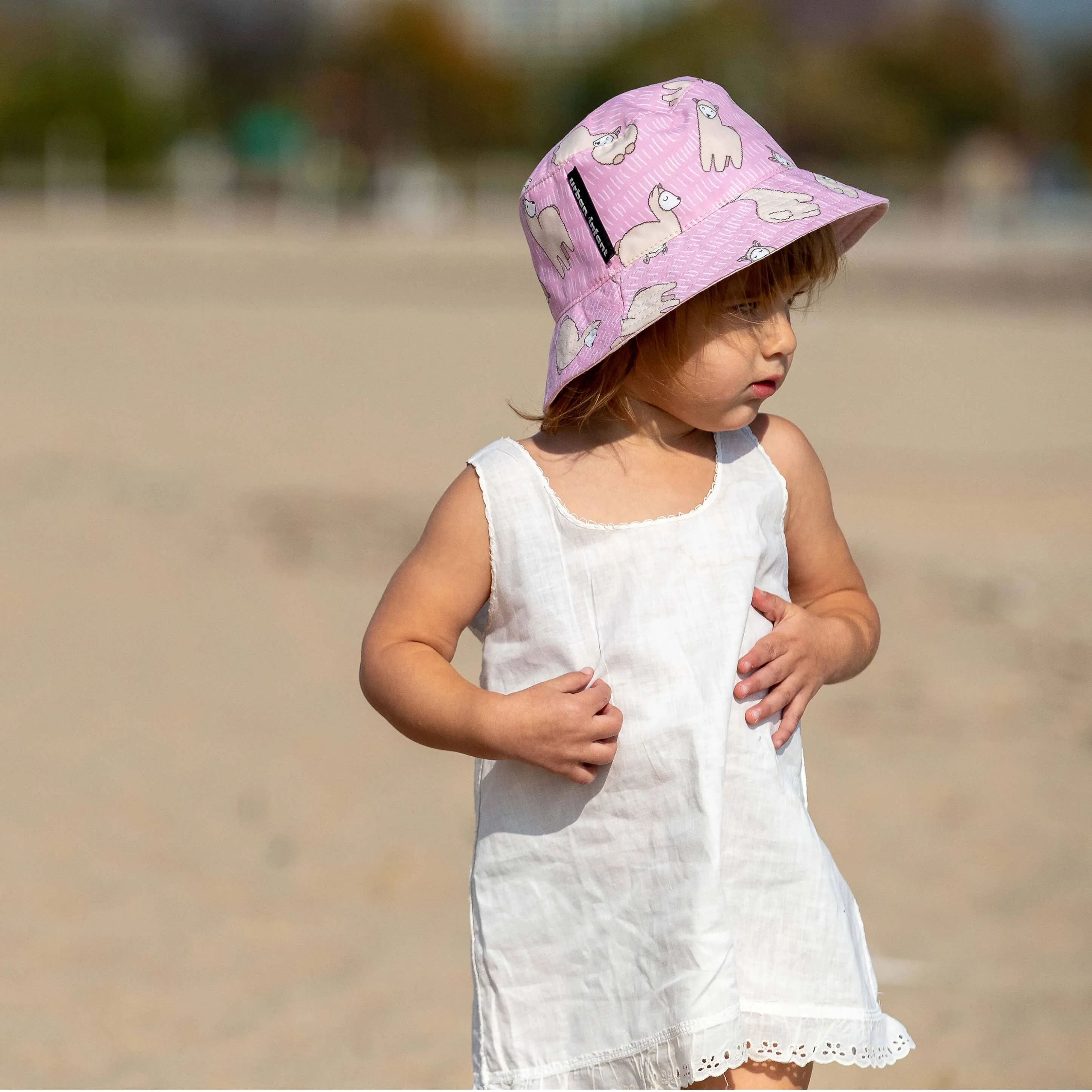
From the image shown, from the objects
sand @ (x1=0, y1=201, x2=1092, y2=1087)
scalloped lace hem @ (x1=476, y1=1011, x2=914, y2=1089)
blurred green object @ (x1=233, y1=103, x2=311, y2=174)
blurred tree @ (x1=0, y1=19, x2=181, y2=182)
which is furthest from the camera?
blurred green object @ (x1=233, y1=103, x2=311, y2=174)

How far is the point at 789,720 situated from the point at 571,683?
1.00 ft

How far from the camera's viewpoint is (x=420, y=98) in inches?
3524

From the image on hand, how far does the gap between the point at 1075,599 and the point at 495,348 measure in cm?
1007

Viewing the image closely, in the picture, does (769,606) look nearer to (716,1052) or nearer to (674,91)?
(716,1052)

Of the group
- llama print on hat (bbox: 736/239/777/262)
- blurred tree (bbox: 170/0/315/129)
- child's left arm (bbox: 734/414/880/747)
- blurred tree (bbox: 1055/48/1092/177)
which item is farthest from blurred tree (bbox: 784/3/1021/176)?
llama print on hat (bbox: 736/239/777/262)

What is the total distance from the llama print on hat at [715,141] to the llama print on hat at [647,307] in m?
0.19

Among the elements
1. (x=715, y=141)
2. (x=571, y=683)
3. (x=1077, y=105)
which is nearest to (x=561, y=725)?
(x=571, y=683)

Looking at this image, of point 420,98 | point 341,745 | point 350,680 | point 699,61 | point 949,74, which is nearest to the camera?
point 341,745

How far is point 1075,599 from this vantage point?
294 inches

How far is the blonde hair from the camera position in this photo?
A: 6.52 feet

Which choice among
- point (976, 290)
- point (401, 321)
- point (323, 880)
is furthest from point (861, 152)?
point (323, 880)

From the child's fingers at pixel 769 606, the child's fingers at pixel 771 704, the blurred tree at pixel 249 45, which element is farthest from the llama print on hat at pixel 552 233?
the blurred tree at pixel 249 45

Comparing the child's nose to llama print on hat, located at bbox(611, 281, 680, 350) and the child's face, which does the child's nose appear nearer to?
the child's face

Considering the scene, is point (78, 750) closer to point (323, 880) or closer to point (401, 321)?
point (323, 880)
